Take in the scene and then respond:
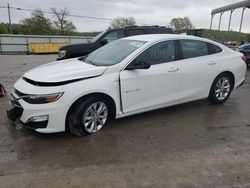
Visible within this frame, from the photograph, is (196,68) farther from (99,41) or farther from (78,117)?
(99,41)

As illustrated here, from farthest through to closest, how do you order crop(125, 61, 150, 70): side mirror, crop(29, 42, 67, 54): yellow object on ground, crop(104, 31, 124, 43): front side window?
crop(29, 42, 67, 54): yellow object on ground < crop(104, 31, 124, 43): front side window < crop(125, 61, 150, 70): side mirror

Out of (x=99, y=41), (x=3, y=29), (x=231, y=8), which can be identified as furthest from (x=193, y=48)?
(x=3, y=29)

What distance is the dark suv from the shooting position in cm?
873

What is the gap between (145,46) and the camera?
15.3ft

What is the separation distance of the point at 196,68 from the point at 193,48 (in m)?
0.44

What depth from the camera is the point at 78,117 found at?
3.95m

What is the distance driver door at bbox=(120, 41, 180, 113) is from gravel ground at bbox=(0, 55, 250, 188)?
390 mm

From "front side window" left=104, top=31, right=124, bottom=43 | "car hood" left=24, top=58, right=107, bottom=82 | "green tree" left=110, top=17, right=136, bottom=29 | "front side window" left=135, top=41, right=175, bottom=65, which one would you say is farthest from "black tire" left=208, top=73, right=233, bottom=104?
"green tree" left=110, top=17, right=136, bottom=29

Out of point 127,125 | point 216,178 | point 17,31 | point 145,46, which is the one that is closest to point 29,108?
point 127,125

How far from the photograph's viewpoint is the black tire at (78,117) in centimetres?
394

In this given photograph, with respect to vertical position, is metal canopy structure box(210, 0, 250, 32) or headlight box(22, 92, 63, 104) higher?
metal canopy structure box(210, 0, 250, 32)

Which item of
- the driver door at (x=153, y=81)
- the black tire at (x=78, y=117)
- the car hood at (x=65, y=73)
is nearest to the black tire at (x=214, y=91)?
the driver door at (x=153, y=81)

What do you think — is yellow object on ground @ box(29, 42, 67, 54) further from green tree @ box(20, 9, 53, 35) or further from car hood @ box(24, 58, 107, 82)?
car hood @ box(24, 58, 107, 82)

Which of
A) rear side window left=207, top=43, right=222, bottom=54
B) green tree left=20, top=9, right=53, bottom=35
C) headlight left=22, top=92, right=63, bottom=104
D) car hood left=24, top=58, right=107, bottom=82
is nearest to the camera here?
headlight left=22, top=92, right=63, bottom=104
